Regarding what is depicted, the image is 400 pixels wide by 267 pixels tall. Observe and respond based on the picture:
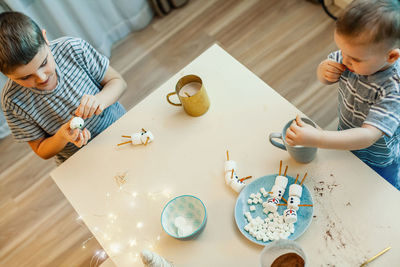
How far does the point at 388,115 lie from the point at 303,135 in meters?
0.21

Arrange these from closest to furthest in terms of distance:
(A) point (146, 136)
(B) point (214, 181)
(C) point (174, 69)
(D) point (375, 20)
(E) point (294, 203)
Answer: (D) point (375, 20) → (E) point (294, 203) → (B) point (214, 181) → (A) point (146, 136) → (C) point (174, 69)

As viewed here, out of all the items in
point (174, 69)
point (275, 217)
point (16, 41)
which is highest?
point (16, 41)

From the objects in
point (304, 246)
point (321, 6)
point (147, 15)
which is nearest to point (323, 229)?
point (304, 246)

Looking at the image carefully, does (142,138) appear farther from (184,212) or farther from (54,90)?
(54,90)

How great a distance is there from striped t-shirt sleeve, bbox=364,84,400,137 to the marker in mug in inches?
19.6

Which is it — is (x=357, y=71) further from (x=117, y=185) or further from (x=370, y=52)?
(x=117, y=185)

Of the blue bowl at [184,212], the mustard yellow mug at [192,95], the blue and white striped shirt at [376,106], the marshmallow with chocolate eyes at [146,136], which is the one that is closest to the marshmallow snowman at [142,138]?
the marshmallow with chocolate eyes at [146,136]

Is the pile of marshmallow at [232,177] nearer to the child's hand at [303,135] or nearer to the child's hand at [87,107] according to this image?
the child's hand at [303,135]

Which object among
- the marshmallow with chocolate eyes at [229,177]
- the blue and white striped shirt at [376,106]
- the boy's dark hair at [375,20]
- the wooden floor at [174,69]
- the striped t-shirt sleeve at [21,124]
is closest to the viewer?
the boy's dark hair at [375,20]

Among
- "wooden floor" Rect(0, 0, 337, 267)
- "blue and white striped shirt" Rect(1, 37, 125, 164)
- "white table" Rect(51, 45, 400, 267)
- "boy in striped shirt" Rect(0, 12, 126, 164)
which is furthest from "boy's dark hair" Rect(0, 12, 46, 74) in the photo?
"wooden floor" Rect(0, 0, 337, 267)

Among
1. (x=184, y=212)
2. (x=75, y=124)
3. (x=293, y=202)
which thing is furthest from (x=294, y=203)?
(x=75, y=124)

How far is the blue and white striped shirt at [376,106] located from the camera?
90 cm

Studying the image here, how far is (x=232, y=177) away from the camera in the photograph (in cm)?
100

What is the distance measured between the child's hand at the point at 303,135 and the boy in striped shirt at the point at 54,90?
2.11 ft
